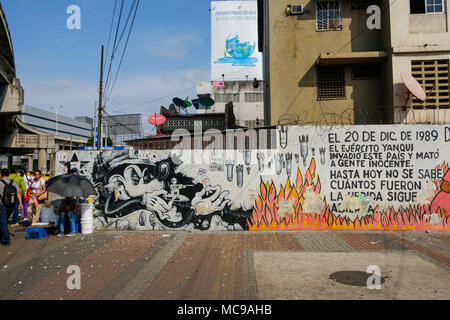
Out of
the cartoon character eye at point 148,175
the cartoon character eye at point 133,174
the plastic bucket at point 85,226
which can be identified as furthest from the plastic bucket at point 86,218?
the cartoon character eye at point 148,175

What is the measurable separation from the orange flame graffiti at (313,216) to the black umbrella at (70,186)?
4.62 m

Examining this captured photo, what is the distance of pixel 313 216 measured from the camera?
388 inches

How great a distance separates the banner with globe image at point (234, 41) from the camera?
5634 cm

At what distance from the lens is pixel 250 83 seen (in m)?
46.2

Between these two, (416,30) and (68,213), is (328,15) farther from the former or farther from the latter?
(68,213)

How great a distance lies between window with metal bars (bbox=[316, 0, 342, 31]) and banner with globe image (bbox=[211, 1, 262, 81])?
135 ft

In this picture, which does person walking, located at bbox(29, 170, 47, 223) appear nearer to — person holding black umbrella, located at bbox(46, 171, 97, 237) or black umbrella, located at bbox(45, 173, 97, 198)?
person holding black umbrella, located at bbox(46, 171, 97, 237)

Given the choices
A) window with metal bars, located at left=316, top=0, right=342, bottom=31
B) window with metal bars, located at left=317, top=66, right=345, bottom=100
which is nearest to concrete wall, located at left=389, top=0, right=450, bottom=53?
window with metal bars, located at left=316, top=0, right=342, bottom=31

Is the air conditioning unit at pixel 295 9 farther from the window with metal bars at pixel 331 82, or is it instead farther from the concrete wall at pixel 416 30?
the concrete wall at pixel 416 30

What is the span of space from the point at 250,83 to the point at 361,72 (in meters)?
32.3

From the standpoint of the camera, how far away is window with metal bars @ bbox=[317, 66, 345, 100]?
1478cm

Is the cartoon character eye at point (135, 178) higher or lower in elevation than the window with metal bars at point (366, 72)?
lower

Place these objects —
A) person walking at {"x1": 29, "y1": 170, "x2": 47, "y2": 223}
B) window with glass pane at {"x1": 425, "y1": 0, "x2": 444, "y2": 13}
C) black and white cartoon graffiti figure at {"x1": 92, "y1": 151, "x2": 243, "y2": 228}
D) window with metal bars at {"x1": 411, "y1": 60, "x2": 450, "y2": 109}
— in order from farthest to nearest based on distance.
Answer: window with glass pane at {"x1": 425, "y1": 0, "x2": 444, "y2": 13}, window with metal bars at {"x1": 411, "y1": 60, "x2": 450, "y2": 109}, person walking at {"x1": 29, "y1": 170, "x2": 47, "y2": 223}, black and white cartoon graffiti figure at {"x1": 92, "y1": 151, "x2": 243, "y2": 228}

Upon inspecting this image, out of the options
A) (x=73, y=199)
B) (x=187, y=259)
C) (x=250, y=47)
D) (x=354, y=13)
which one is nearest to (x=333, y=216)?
(x=187, y=259)
